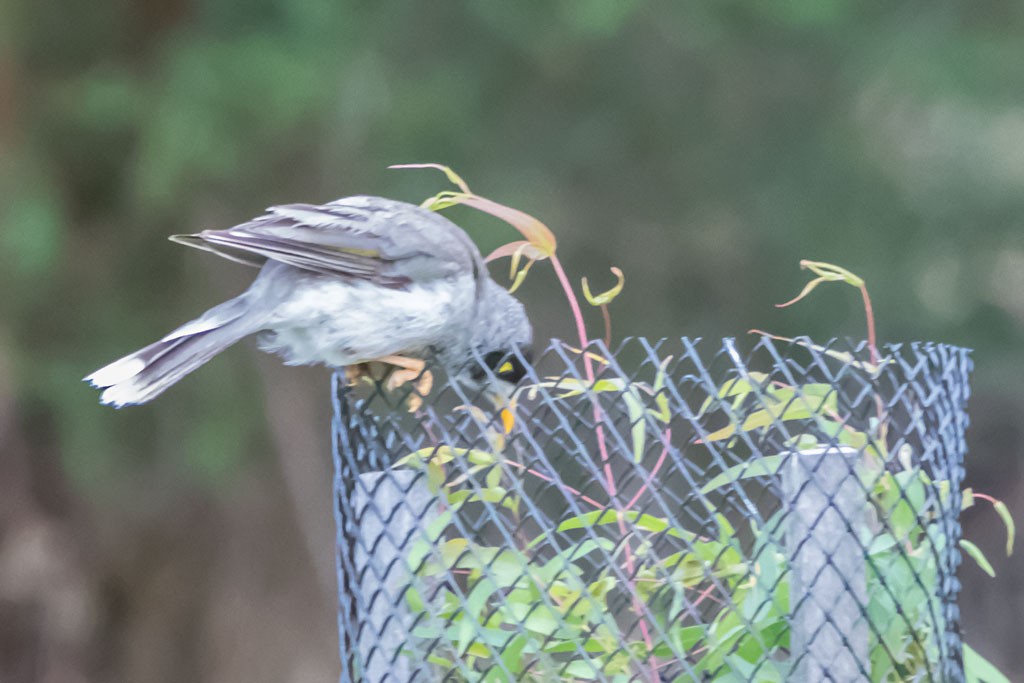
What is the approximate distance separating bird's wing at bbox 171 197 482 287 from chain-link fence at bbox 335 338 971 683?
0.83 metres

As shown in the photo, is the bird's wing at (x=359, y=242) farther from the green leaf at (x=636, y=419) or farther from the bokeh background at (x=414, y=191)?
the bokeh background at (x=414, y=191)

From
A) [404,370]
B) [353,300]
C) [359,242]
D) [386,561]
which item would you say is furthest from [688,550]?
[359,242]

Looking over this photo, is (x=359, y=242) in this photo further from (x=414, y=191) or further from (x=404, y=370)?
(x=414, y=191)

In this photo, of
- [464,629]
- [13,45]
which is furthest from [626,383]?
[13,45]

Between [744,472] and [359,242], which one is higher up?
[359,242]

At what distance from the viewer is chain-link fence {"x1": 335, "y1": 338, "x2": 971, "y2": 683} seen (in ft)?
6.37

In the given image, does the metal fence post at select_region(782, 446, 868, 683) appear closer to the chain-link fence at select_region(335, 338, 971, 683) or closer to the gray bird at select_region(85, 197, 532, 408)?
the chain-link fence at select_region(335, 338, 971, 683)

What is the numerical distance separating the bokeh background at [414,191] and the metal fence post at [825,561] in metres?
3.86

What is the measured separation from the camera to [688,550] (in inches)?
78.8

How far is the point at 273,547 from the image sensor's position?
654 cm

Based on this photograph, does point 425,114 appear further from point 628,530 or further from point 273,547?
point 628,530

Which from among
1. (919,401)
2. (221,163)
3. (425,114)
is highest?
(425,114)

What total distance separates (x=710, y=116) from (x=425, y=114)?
4.79ft

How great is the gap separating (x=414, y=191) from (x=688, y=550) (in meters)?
→ 4.00
